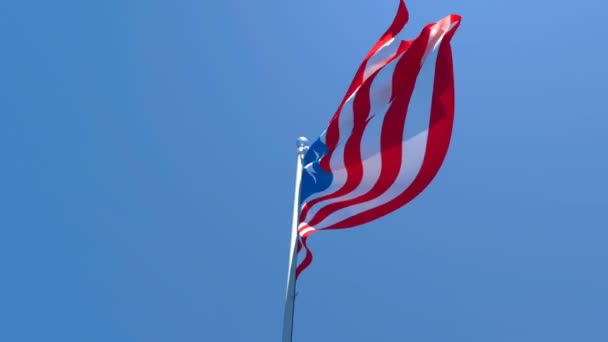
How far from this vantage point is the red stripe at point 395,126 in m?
7.74

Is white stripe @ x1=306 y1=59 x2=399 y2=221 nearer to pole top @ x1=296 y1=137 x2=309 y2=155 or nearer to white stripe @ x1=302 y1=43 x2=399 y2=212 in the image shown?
white stripe @ x1=302 y1=43 x2=399 y2=212

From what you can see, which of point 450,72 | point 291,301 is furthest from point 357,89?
point 291,301

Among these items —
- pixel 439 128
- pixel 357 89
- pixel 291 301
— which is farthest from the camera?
pixel 357 89

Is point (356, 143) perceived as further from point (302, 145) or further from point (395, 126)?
point (302, 145)

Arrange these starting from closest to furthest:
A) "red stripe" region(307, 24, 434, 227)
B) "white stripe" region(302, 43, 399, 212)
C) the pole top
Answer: "red stripe" region(307, 24, 434, 227) → "white stripe" region(302, 43, 399, 212) → the pole top

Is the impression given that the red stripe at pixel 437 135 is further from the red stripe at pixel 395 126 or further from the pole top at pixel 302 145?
the pole top at pixel 302 145

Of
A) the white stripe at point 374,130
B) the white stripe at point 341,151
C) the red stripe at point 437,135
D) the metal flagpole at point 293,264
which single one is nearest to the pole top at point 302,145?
the metal flagpole at point 293,264

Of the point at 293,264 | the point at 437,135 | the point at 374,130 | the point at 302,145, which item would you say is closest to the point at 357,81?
the point at 374,130

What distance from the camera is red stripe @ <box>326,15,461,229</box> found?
754 centimetres

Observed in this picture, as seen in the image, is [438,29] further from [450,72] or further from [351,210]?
[351,210]

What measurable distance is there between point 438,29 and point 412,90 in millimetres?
744

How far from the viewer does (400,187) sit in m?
7.62

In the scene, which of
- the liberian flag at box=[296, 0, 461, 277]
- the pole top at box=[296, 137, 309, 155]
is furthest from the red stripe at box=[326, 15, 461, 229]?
the pole top at box=[296, 137, 309, 155]

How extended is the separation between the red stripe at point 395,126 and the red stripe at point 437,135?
0.19m
